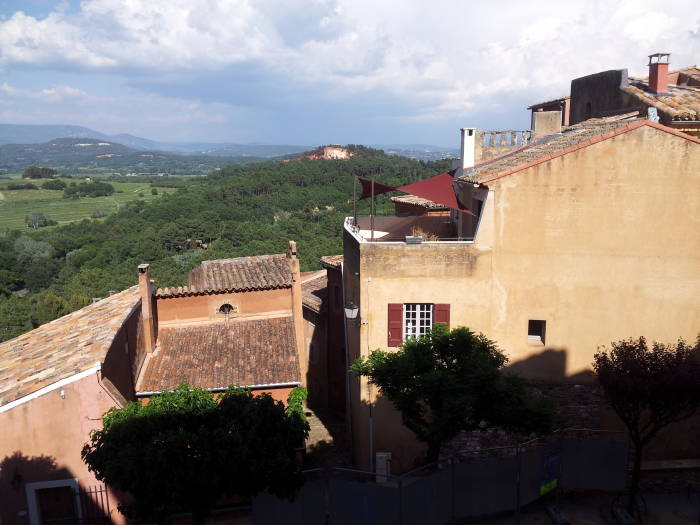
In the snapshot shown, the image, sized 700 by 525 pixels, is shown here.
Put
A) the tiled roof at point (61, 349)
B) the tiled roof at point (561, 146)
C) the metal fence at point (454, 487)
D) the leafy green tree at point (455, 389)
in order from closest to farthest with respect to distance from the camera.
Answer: the leafy green tree at point (455, 389)
the metal fence at point (454, 487)
the tiled roof at point (61, 349)
the tiled roof at point (561, 146)

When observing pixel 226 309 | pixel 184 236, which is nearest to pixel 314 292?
pixel 226 309

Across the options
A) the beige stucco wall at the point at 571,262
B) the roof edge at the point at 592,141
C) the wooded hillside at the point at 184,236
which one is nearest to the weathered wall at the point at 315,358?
the beige stucco wall at the point at 571,262

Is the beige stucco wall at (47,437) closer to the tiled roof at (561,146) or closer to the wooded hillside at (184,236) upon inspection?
the tiled roof at (561,146)

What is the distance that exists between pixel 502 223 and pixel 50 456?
1212 cm

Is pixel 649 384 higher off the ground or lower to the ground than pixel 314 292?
higher

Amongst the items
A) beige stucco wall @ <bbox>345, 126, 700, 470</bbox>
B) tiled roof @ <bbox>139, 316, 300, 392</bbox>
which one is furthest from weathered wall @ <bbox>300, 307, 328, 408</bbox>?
beige stucco wall @ <bbox>345, 126, 700, 470</bbox>

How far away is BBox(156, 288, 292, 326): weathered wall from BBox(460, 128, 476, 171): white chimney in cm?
783

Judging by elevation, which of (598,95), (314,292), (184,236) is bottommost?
(184,236)

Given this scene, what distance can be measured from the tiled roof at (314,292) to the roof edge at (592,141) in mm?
10114

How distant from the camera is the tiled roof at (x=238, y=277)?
19.2 meters

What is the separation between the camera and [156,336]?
18625mm

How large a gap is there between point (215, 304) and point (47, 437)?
8321 mm

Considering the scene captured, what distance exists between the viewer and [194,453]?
28.9 feet

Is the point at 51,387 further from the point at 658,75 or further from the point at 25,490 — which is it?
the point at 658,75
